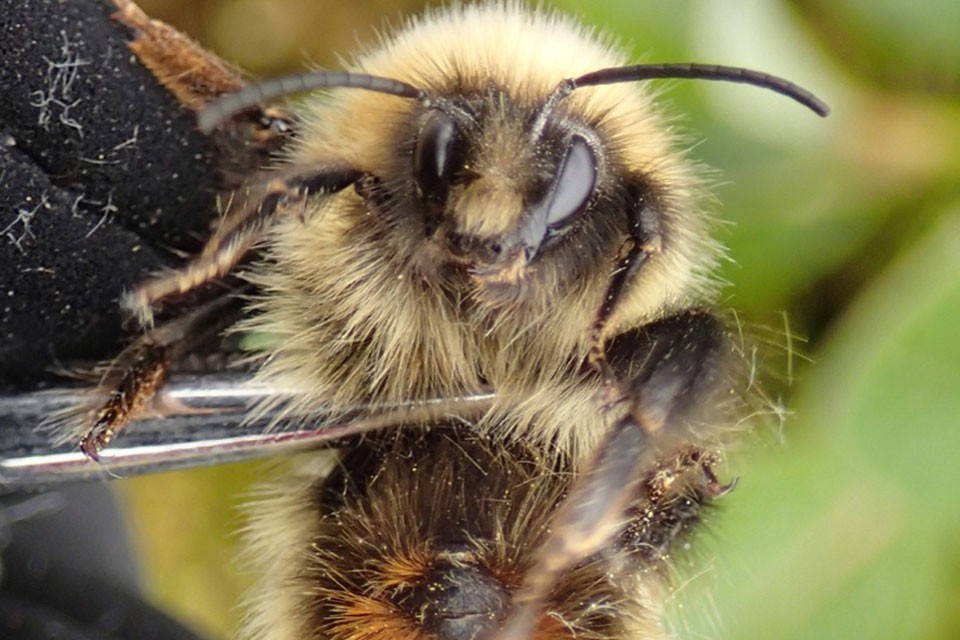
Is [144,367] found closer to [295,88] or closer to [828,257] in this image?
[295,88]

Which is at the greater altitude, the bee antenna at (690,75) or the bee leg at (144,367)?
the bee antenna at (690,75)

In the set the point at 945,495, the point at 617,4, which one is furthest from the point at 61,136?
the point at 945,495

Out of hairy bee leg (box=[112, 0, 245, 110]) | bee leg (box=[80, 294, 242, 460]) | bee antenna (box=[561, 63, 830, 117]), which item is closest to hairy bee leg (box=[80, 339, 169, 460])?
bee leg (box=[80, 294, 242, 460])

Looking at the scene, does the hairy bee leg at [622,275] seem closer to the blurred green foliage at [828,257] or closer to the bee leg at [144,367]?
the bee leg at [144,367]

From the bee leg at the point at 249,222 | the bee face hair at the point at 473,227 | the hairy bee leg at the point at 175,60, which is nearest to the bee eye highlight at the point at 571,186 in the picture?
the bee face hair at the point at 473,227

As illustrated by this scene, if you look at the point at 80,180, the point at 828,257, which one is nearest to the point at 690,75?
the point at 80,180

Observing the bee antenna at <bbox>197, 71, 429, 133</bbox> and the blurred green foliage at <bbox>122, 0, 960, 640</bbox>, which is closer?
the bee antenna at <bbox>197, 71, 429, 133</bbox>

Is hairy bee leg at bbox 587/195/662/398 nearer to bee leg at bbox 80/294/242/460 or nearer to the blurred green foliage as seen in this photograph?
bee leg at bbox 80/294/242/460
